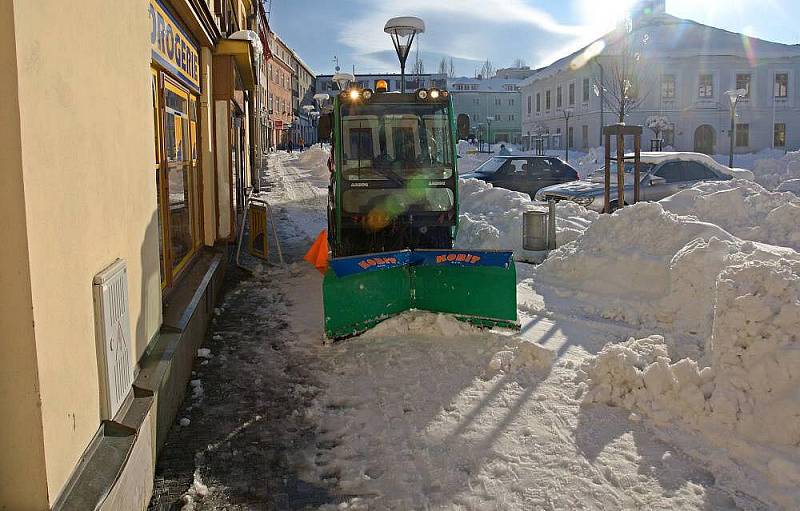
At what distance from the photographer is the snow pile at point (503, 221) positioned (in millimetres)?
12195

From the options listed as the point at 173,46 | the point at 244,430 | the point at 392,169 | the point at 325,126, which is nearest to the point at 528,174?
the point at 392,169

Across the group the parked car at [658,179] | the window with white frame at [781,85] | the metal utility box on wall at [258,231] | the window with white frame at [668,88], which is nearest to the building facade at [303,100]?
the window with white frame at [668,88]

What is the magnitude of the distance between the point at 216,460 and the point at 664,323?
503cm

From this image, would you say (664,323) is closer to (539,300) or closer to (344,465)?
(539,300)

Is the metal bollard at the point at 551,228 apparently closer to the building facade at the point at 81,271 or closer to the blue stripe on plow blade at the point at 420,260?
the blue stripe on plow blade at the point at 420,260

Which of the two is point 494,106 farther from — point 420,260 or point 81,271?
point 81,271

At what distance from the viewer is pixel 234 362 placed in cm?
634

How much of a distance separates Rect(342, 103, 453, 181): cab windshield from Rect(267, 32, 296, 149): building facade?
156 feet

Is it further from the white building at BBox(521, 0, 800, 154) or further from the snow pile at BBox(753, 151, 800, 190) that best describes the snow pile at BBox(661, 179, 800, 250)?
the white building at BBox(521, 0, 800, 154)

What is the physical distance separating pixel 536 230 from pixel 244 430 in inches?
290

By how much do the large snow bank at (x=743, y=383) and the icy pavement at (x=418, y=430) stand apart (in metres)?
0.23

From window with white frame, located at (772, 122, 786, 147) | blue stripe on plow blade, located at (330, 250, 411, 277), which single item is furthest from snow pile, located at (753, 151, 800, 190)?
window with white frame, located at (772, 122, 786, 147)

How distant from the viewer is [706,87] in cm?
4388

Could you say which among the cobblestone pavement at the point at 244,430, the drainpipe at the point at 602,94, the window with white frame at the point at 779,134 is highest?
the drainpipe at the point at 602,94
